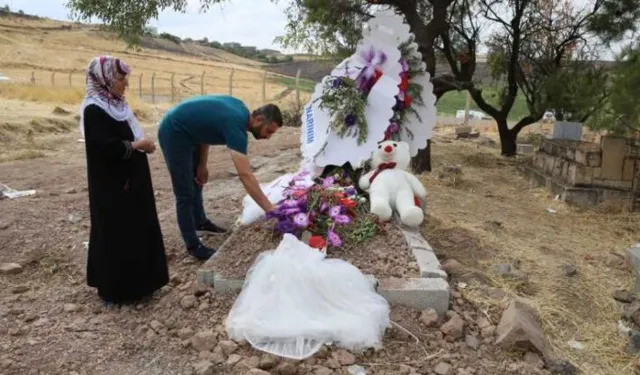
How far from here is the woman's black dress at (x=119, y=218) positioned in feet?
11.1

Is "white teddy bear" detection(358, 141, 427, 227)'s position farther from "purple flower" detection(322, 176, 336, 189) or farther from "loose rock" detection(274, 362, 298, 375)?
"loose rock" detection(274, 362, 298, 375)

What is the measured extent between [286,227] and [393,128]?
1966 mm

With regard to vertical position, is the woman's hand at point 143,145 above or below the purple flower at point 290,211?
above

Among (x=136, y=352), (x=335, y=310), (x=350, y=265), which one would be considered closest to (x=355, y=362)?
(x=335, y=310)

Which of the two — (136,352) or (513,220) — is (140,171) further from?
(513,220)

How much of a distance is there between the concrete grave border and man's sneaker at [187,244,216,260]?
395 millimetres

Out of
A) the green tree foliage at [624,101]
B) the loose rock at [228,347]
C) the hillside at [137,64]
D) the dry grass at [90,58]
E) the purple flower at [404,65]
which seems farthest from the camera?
the dry grass at [90,58]

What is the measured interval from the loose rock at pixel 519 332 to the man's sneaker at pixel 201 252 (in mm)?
2028

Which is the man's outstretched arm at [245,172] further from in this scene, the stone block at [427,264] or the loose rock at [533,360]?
the loose rock at [533,360]

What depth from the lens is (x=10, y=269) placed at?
4.36 meters

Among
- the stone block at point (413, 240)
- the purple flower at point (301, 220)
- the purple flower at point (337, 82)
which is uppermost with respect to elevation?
the purple flower at point (337, 82)

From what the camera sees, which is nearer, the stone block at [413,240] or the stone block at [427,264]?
the stone block at [427,264]

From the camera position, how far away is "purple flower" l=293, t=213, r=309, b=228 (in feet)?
13.3

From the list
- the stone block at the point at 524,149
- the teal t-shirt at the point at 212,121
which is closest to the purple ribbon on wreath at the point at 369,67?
the teal t-shirt at the point at 212,121
